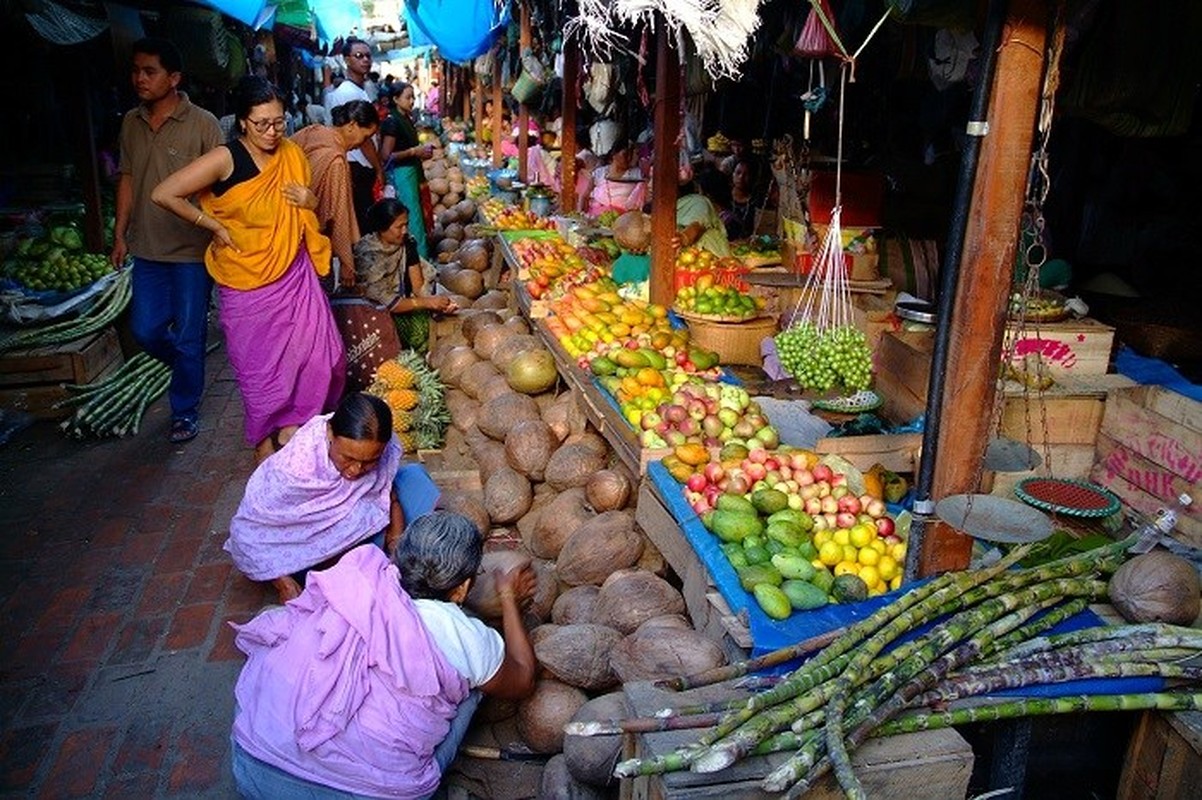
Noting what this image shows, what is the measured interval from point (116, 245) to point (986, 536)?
5.05m

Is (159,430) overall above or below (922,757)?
below

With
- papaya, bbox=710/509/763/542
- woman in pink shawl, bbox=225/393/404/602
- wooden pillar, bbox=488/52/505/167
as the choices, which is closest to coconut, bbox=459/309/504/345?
woman in pink shawl, bbox=225/393/404/602

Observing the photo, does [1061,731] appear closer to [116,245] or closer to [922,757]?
[922,757]

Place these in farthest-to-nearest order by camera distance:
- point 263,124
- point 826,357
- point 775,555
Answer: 1. point 826,357
2. point 263,124
3. point 775,555

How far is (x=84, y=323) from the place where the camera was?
634cm

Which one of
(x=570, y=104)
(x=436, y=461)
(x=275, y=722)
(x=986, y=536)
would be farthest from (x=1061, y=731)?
(x=570, y=104)

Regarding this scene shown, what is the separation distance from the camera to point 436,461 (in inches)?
211

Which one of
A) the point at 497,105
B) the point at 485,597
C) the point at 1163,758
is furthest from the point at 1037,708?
the point at 497,105

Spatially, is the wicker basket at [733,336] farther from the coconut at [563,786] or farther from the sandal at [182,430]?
the sandal at [182,430]

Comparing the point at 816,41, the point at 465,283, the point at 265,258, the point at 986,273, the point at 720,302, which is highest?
the point at 816,41

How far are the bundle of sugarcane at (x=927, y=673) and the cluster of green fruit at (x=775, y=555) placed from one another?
0.35 m

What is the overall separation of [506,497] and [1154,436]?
297cm

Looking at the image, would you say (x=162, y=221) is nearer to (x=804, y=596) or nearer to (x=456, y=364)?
(x=456, y=364)

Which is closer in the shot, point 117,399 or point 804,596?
point 804,596
